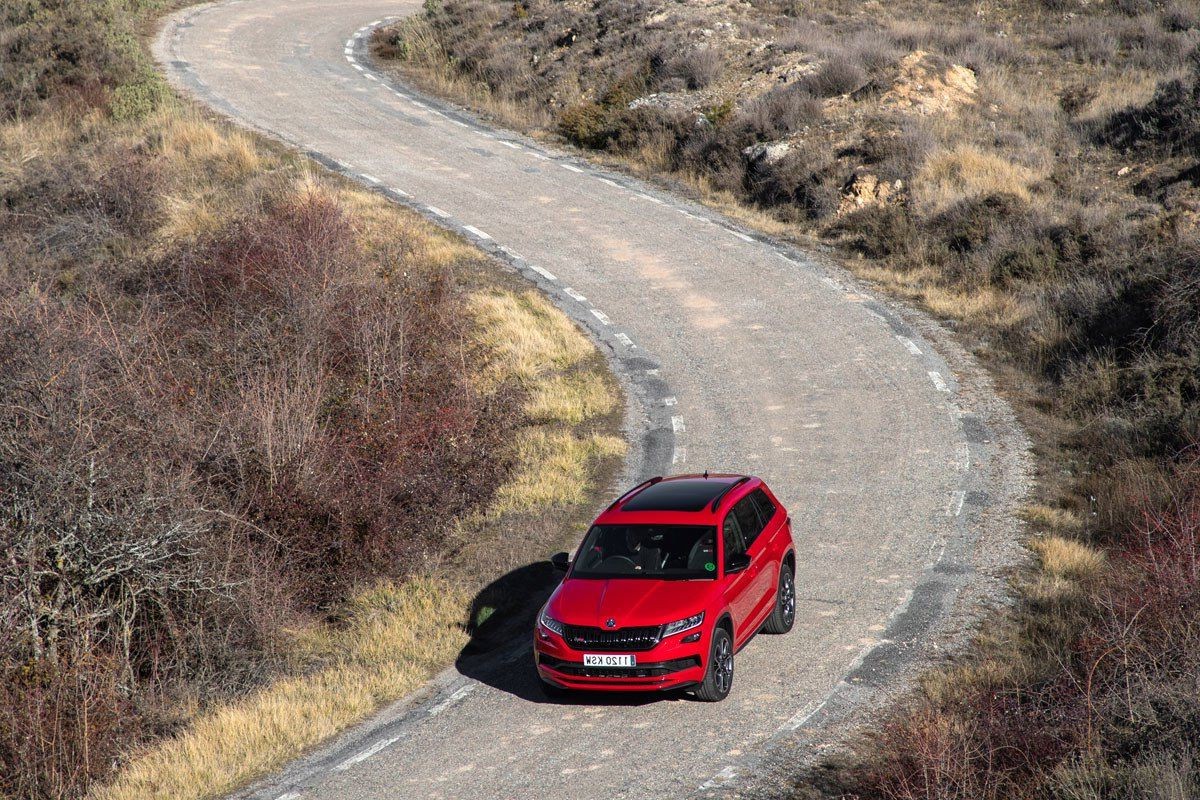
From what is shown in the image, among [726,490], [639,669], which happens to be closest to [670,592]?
[639,669]

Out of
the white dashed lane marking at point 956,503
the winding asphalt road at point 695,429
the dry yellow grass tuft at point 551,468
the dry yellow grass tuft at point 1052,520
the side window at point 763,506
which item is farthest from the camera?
the dry yellow grass tuft at point 551,468

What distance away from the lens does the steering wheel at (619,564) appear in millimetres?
11188

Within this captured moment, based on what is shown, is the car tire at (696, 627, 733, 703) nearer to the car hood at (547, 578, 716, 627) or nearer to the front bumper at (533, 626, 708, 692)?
the front bumper at (533, 626, 708, 692)

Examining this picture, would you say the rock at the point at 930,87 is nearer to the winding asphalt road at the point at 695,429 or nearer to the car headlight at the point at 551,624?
the winding asphalt road at the point at 695,429

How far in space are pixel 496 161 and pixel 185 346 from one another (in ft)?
43.2

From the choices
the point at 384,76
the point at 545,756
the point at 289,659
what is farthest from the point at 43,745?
the point at 384,76

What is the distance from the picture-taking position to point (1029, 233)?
73.3 feet

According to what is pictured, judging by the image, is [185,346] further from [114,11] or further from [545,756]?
[114,11]

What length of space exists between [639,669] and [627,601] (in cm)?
66

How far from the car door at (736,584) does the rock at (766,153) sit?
17.2 metres

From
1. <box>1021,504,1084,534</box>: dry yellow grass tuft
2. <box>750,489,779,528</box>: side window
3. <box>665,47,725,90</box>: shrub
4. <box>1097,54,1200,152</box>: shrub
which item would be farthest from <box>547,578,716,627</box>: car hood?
<box>665,47,725,90</box>: shrub

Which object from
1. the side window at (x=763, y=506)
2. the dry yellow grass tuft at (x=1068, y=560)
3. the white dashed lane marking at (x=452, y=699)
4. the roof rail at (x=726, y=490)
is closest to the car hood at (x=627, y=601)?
the roof rail at (x=726, y=490)

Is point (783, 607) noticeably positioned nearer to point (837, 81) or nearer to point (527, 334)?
point (527, 334)

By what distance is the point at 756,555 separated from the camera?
11422 mm
